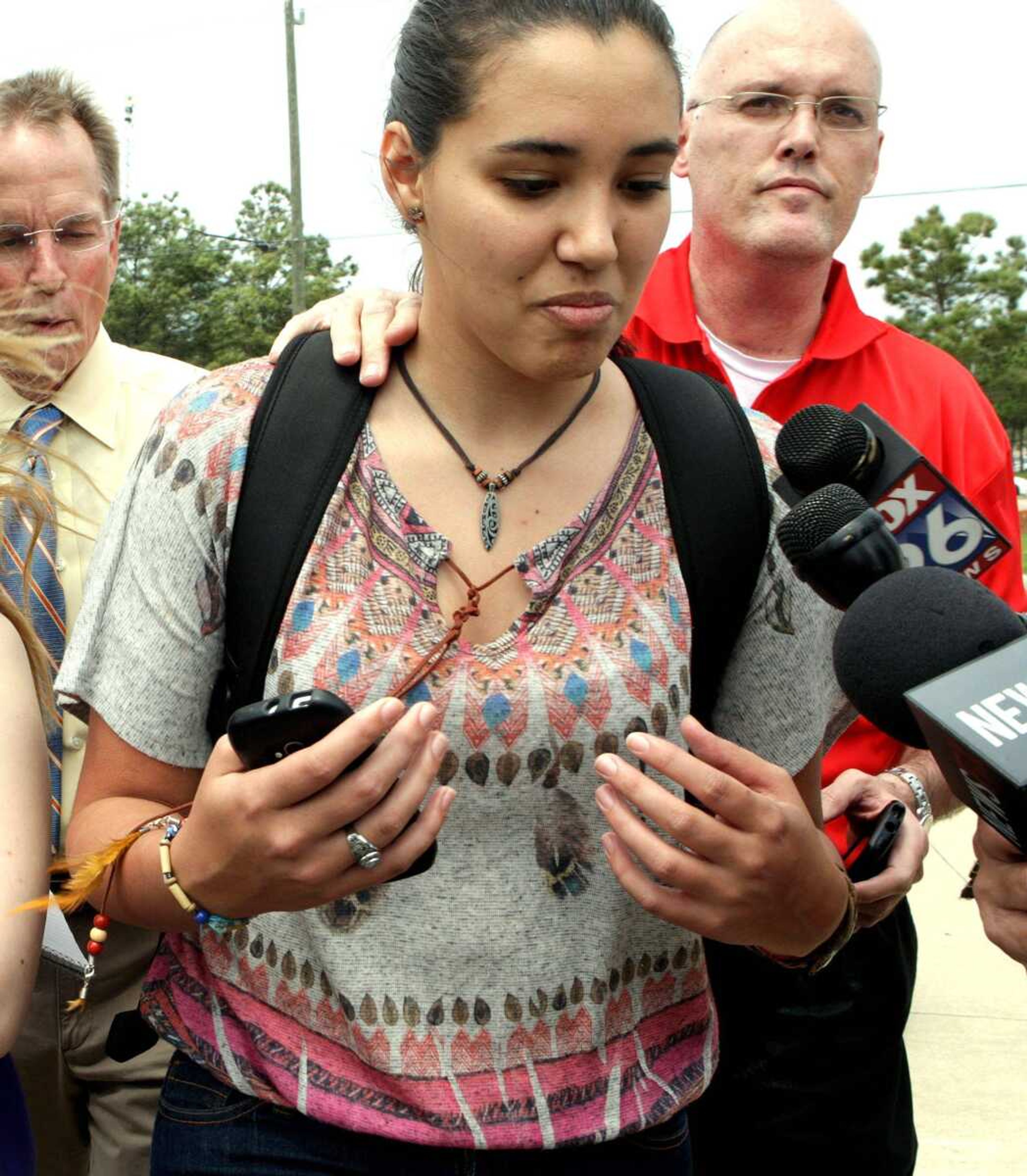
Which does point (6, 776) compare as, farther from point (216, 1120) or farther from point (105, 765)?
point (216, 1120)

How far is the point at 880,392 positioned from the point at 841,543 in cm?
153

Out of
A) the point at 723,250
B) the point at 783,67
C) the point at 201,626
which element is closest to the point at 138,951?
the point at 201,626

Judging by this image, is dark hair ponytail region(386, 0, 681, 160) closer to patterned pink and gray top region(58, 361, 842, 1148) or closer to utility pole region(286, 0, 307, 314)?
patterned pink and gray top region(58, 361, 842, 1148)

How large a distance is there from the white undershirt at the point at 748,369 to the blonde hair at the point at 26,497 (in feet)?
4.70

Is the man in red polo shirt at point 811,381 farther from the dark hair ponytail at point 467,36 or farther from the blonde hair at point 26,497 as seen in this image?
the blonde hair at point 26,497

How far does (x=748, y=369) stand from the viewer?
3.18 m

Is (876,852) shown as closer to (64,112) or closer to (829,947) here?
(829,947)

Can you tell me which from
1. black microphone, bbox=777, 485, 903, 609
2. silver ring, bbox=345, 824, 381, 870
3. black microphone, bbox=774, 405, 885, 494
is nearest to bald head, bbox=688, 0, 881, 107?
black microphone, bbox=774, 405, 885, 494

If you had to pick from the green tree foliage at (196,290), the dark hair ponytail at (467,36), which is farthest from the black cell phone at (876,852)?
the green tree foliage at (196,290)

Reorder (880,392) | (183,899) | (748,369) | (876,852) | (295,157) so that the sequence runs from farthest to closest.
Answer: (295,157), (748,369), (880,392), (876,852), (183,899)

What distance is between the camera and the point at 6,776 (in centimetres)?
183

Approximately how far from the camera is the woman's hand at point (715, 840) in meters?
1.65

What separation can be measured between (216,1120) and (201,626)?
0.61 meters

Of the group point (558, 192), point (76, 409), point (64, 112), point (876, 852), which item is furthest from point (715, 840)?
point (64, 112)
